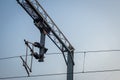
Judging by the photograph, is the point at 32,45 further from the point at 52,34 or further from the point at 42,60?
the point at 52,34

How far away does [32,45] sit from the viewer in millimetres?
22828

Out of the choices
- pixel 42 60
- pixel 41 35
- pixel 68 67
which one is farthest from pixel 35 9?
pixel 68 67

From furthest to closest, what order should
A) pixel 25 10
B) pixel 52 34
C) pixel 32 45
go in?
pixel 52 34 → pixel 25 10 → pixel 32 45

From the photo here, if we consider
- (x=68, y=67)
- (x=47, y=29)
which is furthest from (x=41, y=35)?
(x=68, y=67)

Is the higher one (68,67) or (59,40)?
(59,40)

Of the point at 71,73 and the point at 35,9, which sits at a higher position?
the point at 35,9

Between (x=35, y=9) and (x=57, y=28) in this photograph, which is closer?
(x=35, y=9)

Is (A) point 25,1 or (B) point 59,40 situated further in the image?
(B) point 59,40

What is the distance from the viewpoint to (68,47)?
27094 mm

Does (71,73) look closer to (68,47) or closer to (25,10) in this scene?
(68,47)

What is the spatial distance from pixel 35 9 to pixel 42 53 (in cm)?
388

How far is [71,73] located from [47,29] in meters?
4.74

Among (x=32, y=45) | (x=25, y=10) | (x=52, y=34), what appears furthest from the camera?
(x=52, y=34)

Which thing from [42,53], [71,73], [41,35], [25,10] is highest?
[25,10]
